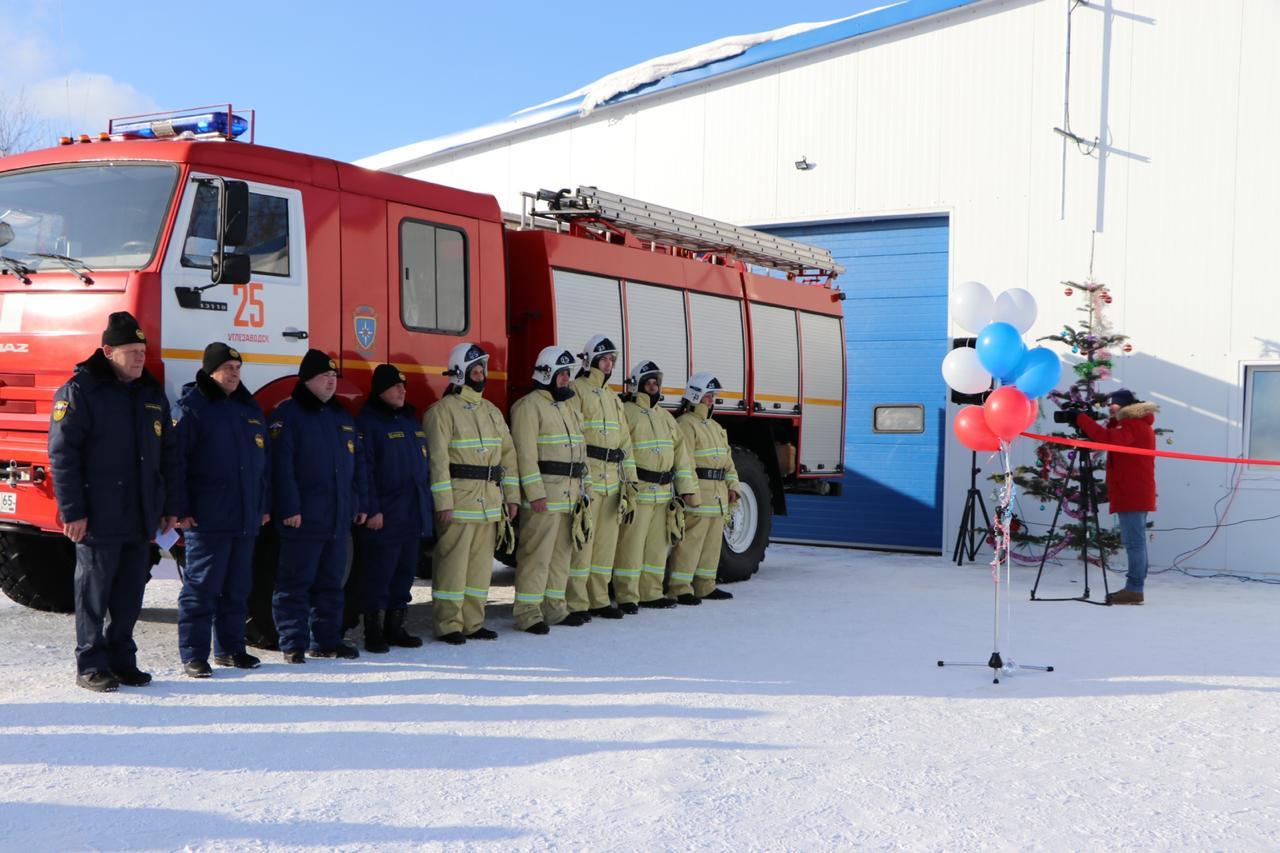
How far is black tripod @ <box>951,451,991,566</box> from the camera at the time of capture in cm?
1288

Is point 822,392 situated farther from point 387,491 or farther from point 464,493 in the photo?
point 387,491

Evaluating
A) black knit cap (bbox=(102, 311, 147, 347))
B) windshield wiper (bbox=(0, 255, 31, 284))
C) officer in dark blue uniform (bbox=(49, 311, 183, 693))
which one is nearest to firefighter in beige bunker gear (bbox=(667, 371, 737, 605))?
officer in dark blue uniform (bbox=(49, 311, 183, 693))

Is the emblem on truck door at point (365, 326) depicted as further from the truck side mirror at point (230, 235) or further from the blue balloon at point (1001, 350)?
the blue balloon at point (1001, 350)

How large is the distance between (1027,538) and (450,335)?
22.8ft

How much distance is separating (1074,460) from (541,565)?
19.0 ft

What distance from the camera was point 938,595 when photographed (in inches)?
417

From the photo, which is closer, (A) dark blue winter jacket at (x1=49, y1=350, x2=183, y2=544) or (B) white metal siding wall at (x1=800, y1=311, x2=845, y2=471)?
(A) dark blue winter jacket at (x1=49, y1=350, x2=183, y2=544)

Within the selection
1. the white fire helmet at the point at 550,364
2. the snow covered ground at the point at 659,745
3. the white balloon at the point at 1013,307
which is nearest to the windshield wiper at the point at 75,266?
the snow covered ground at the point at 659,745

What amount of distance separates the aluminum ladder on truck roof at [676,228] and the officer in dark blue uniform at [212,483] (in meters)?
3.50

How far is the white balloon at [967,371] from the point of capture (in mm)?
8055

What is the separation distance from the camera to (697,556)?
32.6 feet

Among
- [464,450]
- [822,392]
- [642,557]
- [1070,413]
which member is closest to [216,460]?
[464,450]

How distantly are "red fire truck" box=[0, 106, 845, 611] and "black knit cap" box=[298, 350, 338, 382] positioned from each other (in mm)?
363

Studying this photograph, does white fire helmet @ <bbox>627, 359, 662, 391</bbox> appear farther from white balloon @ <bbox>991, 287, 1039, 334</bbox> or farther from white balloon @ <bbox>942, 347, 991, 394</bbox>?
white balloon @ <bbox>991, 287, 1039, 334</bbox>
